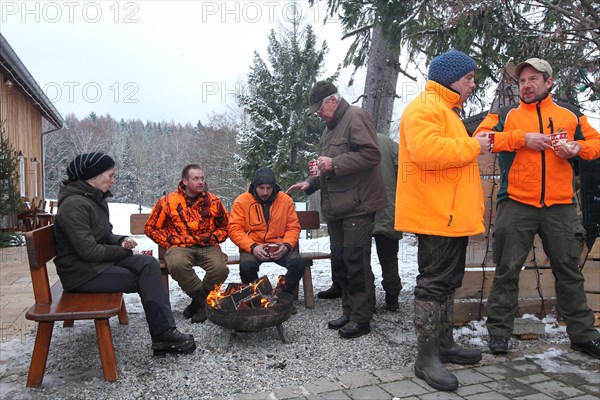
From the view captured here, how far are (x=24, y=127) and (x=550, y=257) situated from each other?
17.7 meters

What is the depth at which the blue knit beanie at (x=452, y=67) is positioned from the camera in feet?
10.5

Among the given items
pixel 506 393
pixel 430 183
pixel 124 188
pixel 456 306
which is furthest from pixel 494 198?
pixel 124 188

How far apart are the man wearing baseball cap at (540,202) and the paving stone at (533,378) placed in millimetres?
398

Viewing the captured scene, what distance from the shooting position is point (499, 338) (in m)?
3.64

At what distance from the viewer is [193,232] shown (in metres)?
4.77

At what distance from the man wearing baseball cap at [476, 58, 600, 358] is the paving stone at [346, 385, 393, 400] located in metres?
1.12

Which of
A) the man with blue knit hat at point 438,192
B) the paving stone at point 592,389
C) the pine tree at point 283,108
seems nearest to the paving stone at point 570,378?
the paving stone at point 592,389

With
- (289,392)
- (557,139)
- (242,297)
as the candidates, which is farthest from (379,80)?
(289,392)

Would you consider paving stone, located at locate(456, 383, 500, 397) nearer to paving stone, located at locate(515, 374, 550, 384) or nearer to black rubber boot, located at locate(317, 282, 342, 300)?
paving stone, located at locate(515, 374, 550, 384)

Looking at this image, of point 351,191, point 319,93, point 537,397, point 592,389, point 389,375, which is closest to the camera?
point 537,397

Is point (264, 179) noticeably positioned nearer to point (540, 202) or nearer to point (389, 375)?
point (389, 375)

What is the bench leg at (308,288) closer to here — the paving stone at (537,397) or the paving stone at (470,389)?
the paving stone at (470,389)

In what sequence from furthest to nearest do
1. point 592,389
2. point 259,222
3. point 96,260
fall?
point 259,222 → point 96,260 → point 592,389

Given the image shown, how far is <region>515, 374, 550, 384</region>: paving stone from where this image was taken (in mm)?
3121
